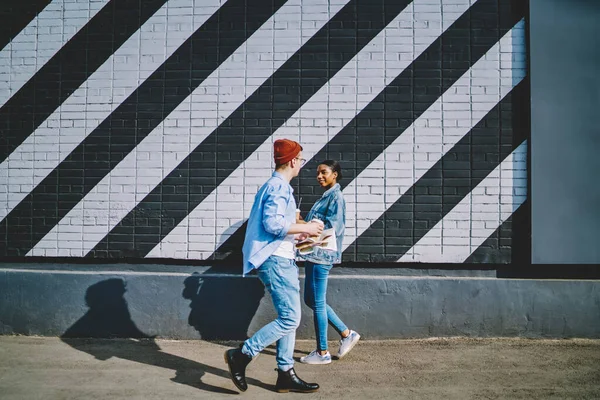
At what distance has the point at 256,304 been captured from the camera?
5.16m

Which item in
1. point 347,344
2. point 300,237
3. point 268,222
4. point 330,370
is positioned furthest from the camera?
point 347,344

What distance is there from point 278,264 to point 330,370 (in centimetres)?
131

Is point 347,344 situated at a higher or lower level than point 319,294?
lower

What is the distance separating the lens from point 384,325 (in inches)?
202

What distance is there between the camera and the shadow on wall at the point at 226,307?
5.15 metres

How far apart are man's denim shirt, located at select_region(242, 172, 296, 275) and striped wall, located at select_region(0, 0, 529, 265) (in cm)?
164

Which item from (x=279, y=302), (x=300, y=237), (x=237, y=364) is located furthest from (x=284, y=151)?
(x=237, y=364)

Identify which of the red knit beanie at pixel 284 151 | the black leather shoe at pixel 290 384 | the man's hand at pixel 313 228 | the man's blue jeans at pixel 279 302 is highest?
the red knit beanie at pixel 284 151

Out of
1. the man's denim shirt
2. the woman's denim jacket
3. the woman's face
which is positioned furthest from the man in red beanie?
the woman's face

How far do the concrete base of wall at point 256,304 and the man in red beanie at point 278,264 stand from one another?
146 centimetres

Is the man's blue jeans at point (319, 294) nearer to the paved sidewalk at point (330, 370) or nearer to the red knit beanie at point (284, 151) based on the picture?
the paved sidewalk at point (330, 370)

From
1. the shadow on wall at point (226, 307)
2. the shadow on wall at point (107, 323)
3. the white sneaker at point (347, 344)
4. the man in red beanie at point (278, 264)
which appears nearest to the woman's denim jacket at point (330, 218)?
the man in red beanie at point (278, 264)

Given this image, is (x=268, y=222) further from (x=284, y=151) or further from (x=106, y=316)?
(x=106, y=316)

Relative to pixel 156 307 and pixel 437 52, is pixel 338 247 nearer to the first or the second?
pixel 156 307
